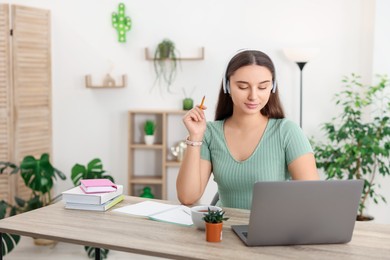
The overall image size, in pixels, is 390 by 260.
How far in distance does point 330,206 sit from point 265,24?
10.3 feet

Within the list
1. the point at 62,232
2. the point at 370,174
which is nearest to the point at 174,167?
the point at 370,174

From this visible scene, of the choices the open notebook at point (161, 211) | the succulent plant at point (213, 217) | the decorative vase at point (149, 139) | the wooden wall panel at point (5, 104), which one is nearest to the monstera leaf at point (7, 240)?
the wooden wall panel at point (5, 104)

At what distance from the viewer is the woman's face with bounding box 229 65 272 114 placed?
2.19m

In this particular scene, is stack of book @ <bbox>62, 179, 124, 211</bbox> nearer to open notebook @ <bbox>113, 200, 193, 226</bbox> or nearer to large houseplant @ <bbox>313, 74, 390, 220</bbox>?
open notebook @ <bbox>113, 200, 193, 226</bbox>

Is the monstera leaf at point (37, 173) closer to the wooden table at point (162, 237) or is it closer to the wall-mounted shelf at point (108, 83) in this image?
the wall-mounted shelf at point (108, 83)

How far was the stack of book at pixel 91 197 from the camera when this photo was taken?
85.1 inches

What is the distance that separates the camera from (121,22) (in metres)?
4.72

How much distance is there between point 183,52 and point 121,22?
0.60m

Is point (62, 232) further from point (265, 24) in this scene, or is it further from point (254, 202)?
point (265, 24)

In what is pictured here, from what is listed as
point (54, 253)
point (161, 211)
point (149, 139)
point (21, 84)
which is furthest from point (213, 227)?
point (21, 84)

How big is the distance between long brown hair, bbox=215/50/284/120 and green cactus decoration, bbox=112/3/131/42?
247 centimetres

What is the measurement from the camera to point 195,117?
224cm

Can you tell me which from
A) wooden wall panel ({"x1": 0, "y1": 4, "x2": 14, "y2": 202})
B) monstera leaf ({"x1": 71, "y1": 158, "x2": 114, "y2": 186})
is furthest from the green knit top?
wooden wall panel ({"x1": 0, "y1": 4, "x2": 14, "y2": 202})

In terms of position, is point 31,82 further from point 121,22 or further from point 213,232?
point 213,232
